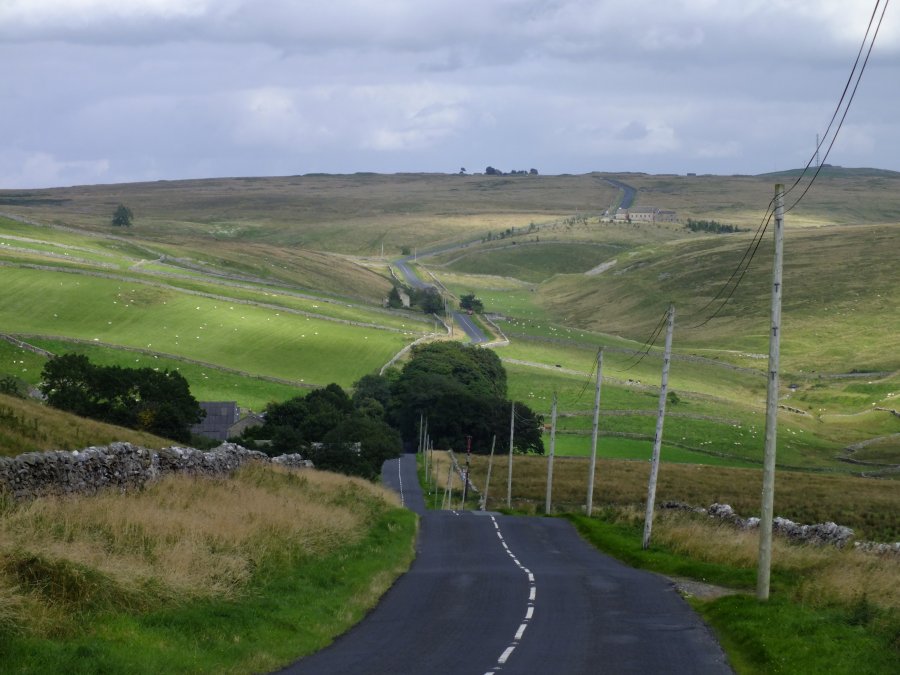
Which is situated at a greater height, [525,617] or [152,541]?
[152,541]

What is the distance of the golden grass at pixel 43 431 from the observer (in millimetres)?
33406

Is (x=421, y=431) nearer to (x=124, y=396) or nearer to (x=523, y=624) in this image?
(x=124, y=396)

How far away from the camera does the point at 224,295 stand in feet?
541

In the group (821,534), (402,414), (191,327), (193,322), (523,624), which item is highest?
(523,624)

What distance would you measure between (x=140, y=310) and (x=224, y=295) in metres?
22.0

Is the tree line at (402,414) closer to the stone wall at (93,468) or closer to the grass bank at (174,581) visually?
the stone wall at (93,468)

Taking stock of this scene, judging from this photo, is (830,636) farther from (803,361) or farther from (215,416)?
(803,361)

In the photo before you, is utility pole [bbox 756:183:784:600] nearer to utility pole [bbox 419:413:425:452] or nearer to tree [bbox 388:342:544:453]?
tree [bbox 388:342:544:453]

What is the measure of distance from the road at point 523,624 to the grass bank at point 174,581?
892 millimetres

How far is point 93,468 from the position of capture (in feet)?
94.1

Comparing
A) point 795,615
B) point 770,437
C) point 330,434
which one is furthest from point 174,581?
point 330,434

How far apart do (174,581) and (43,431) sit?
18050mm

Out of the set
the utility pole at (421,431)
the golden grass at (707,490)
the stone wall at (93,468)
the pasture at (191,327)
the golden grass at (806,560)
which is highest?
the stone wall at (93,468)

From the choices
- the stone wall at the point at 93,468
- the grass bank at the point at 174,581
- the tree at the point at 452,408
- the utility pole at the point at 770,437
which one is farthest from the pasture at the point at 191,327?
the utility pole at the point at 770,437
